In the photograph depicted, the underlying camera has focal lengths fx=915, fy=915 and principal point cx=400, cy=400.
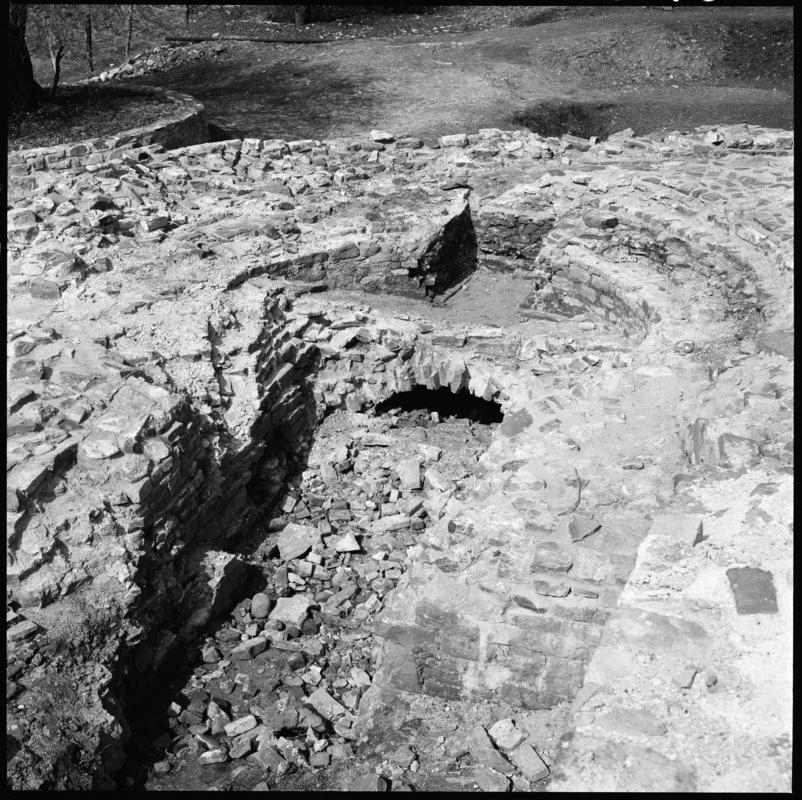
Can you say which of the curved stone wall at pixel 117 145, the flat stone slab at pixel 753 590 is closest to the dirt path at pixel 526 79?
the curved stone wall at pixel 117 145

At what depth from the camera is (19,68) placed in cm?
1269

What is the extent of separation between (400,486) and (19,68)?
9.89 m

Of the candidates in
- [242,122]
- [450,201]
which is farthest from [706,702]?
[242,122]

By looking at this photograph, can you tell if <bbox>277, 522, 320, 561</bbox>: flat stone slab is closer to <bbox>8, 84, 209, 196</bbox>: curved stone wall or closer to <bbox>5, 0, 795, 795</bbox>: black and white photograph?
<bbox>5, 0, 795, 795</bbox>: black and white photograph

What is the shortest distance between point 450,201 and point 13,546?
5.77 meters

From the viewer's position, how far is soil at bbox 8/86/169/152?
12.0m

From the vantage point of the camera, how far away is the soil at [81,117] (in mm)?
12039

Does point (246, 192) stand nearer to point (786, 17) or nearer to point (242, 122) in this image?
point (242, 122)

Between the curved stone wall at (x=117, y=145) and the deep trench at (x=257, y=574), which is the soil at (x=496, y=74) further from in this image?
the deep trench at (x=257, y=574)

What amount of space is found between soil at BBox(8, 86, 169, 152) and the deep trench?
7167mm

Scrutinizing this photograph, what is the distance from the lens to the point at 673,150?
33.1 feet

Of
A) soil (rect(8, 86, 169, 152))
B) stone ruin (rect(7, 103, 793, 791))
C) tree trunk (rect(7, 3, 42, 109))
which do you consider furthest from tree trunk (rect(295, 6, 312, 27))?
stone ruin (rect(7, 103, 793, 791))

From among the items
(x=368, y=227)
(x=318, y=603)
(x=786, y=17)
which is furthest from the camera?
(x=786, y=17)

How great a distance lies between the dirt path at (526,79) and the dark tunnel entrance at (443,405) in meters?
6.76
